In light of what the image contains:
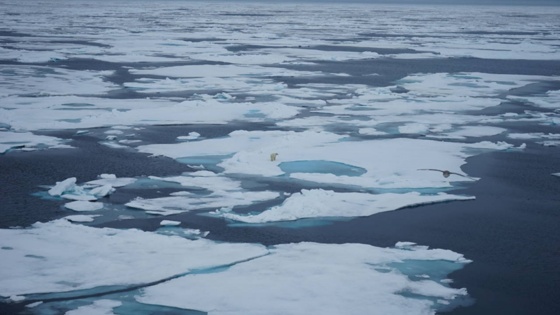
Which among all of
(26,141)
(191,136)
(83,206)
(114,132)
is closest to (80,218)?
(83,206)

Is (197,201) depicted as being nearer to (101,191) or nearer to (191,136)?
(101,191)

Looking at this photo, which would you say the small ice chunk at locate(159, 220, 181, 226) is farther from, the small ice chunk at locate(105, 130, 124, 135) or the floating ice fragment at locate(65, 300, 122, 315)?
the small ice chunk at locate(105, 130, 124, 135)

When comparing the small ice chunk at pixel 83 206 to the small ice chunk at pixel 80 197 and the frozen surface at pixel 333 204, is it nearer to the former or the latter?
the small ice chunk at pixel 80 197

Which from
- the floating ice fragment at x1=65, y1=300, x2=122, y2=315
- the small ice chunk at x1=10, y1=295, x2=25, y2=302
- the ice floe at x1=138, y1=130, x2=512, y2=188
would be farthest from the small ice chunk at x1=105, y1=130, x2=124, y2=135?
the floating ice fragment at x1=65, y1=300, x2=122, y2=315

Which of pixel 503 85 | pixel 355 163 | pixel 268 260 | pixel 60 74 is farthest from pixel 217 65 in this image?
pixel 268 260

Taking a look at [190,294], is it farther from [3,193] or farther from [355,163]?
[355,163]

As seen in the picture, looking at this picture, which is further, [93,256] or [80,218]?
[80,218]

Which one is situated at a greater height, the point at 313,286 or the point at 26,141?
the point at 26,141
